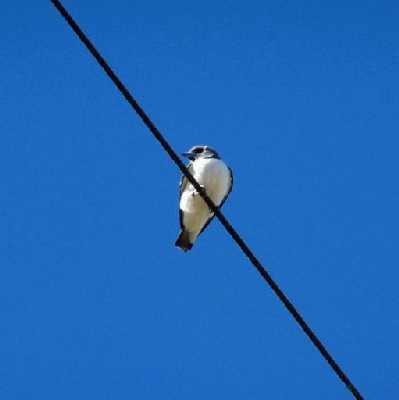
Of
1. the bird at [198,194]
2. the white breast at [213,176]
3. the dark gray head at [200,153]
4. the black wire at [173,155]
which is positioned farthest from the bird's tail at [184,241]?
the black wire at [173,155]

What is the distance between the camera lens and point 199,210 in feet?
29.4

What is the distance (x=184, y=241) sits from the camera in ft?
29.5

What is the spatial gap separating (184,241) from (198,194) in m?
0.54

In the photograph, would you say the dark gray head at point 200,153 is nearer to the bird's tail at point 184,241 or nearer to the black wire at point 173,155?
the bird's tail at point 184,241

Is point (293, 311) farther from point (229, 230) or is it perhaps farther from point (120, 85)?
point (120, 85)

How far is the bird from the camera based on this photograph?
858 centimetres

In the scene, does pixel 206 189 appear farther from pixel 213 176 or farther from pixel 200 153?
pixel 200 153

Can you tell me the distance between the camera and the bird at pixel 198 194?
8578 millimetres

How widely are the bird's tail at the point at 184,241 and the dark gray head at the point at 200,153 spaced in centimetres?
91

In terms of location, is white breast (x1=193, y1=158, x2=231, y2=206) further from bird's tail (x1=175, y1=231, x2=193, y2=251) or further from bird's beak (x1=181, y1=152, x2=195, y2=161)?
bird's beak (x1=181, y1=152, x2=195, y2=161)

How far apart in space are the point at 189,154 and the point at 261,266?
19.2ft

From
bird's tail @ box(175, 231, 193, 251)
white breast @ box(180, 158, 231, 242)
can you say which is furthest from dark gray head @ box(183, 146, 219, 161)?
bird's tail @ box(175, 231, 193, 251)

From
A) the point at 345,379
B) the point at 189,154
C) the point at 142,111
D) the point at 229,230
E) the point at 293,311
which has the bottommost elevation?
the point at 345,379

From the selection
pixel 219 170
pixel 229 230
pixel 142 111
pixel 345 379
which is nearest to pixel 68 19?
pixel 142 111
